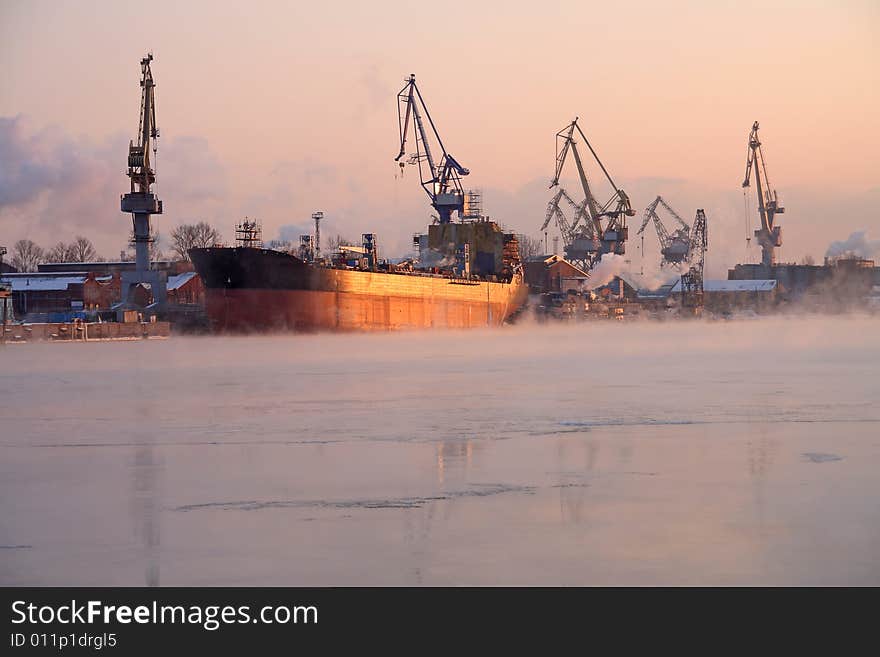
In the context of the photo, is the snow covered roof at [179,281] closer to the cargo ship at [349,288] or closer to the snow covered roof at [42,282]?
the snow covered roof at [42,282]

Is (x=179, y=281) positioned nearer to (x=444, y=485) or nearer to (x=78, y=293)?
(x=78, y=293)

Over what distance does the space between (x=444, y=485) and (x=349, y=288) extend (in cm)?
6983

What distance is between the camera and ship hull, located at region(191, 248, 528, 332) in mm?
78812

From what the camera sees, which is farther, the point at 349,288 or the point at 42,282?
the point at 42,282

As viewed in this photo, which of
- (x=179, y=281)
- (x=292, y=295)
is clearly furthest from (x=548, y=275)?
(x=292, y=295)

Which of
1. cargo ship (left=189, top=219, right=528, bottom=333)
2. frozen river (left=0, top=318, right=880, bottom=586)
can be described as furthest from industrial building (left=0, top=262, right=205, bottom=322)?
frozen river (left=0, top=318, right=880, bottom=586)

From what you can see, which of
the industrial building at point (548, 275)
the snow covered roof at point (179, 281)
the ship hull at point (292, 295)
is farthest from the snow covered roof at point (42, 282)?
the industrial building at point (548, 275)

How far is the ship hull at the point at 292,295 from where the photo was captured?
78812mm

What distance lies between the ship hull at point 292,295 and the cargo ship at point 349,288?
6 centimetres

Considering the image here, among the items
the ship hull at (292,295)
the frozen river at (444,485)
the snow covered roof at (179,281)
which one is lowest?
the frozen river at (444,485)

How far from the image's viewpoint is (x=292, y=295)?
8006 cm

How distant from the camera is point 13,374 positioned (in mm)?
40375

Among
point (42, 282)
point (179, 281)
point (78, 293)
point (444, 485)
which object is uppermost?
point (42, 282)
